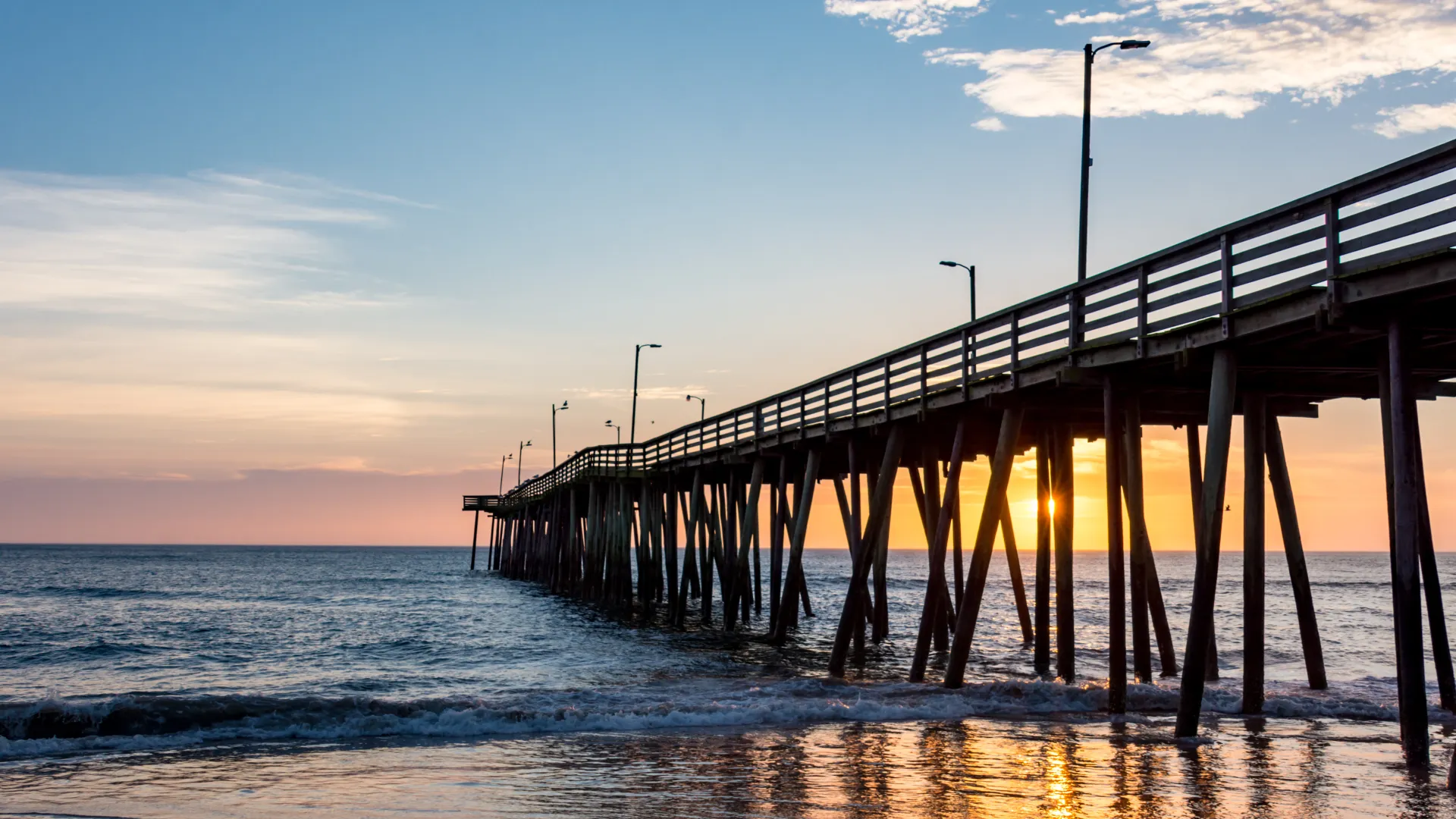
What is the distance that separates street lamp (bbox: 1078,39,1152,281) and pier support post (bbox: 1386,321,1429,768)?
6338mm

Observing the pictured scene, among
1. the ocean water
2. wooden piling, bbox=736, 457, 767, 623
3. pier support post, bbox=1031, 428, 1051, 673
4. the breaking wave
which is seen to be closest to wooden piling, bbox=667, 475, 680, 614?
the ocean water

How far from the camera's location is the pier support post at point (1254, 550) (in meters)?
13.1

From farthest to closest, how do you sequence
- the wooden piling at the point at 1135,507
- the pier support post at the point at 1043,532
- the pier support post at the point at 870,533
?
the pier support post at the point at 870,533 → the pier support post at the point at 1043,532 → the wooden piling at the point at 1135,507

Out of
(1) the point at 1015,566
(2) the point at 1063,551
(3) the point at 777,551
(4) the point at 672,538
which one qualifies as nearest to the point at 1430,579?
(2) the point at 1063,551

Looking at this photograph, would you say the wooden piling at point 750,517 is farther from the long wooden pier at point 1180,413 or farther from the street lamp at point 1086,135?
the street lamp at point 1086,135

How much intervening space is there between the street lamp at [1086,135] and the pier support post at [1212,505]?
4536mm

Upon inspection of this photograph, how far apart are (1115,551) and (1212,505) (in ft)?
5.63

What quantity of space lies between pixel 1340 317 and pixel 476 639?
25779 mm

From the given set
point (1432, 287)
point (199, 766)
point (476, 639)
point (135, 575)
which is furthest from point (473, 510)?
point (1432, 287)

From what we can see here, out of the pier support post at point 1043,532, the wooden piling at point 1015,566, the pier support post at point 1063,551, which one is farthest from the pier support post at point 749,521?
the pier support post at point 1063,551

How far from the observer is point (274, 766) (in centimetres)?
1245

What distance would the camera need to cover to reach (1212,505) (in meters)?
11.9

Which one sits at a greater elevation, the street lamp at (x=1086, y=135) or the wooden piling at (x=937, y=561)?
the street lamp at (x=1086, y=135)

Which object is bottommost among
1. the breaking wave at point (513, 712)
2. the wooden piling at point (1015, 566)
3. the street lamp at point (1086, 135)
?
the breaking wave at point (513, 712)
